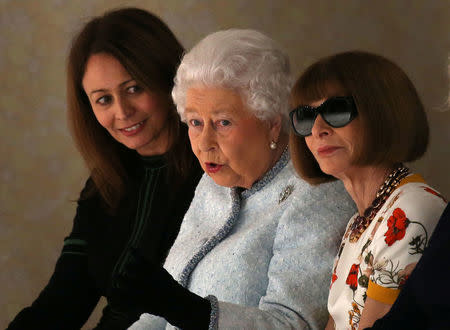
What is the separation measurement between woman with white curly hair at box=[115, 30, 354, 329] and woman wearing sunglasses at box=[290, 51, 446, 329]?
4.8 inches

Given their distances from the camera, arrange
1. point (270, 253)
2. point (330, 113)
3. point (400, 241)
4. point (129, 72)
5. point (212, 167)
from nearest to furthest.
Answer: point (400, 241) → point (330, 113) → point (270, 253) → point (212, 167) → point (129, 72)

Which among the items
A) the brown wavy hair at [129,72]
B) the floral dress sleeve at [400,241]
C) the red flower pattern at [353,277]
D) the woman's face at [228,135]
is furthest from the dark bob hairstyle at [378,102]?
the brown wavy hair at [129,72]

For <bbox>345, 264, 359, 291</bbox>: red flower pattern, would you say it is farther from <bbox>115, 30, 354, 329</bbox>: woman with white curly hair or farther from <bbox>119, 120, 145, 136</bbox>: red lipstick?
<bbox>119, 120, 145, 136</bbox>: red lipstick

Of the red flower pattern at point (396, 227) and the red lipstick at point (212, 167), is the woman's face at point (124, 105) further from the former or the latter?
the red flower pattern at point (396, 227)

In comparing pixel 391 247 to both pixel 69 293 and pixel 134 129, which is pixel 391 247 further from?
pixel 69 293

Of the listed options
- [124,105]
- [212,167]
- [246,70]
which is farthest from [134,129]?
[246,70]

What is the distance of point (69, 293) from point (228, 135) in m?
1.11

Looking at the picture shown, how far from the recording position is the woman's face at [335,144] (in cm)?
150

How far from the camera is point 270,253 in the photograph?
1.82 meters

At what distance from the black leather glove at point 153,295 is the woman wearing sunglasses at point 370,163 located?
0.33 m

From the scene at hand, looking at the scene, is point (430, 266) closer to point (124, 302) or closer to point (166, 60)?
point (124, 302)

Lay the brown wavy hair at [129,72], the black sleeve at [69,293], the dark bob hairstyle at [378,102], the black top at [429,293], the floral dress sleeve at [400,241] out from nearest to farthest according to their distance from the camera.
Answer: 1. the black top at [429,293]
2. the floral dress sleeve at [400,241]
3. the dark bob hairstyle at [378,102]
4. the brown wavy hair at [129,72]
5. the black sleeve at [69,293]

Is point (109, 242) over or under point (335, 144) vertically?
under

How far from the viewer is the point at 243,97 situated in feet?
6.13
